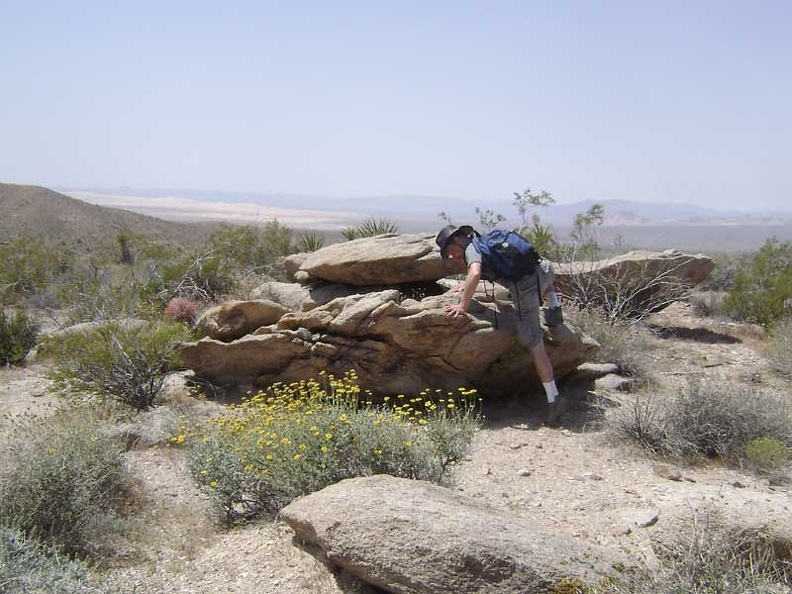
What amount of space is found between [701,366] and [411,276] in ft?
15.3

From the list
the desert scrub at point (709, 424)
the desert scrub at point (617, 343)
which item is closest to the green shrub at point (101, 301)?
the desert scrub at point (617, 343)

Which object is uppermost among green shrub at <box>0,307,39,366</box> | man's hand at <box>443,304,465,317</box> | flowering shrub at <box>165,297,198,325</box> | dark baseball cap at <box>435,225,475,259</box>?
dark baseball cap at <box>435,225,475,259</box>

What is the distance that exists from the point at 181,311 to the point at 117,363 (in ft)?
12.9

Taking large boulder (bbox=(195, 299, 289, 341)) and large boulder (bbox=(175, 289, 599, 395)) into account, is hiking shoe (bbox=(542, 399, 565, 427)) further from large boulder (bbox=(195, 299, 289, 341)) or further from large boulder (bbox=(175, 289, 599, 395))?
large boulder (bbox=(195, 299, 289, 341))

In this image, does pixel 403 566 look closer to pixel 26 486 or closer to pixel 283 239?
pixel 26 486

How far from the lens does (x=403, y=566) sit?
387 centimetres

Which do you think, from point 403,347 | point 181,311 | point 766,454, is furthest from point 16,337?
point 766,454

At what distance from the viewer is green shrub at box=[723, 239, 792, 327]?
41.3ft

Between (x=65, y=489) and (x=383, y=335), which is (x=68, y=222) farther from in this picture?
(x=65, y=489)

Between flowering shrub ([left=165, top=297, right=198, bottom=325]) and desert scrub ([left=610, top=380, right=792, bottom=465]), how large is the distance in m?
7.71

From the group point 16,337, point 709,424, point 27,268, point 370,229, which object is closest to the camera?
point 709,424

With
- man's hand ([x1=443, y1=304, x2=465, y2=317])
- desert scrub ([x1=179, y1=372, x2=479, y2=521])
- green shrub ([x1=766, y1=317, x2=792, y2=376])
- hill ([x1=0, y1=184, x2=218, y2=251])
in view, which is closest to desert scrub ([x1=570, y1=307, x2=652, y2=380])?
green shrub ([x1=766, y1=317, x2=792, y2=376])

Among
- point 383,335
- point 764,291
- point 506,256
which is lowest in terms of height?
point 764,291

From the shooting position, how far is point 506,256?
743 cm
